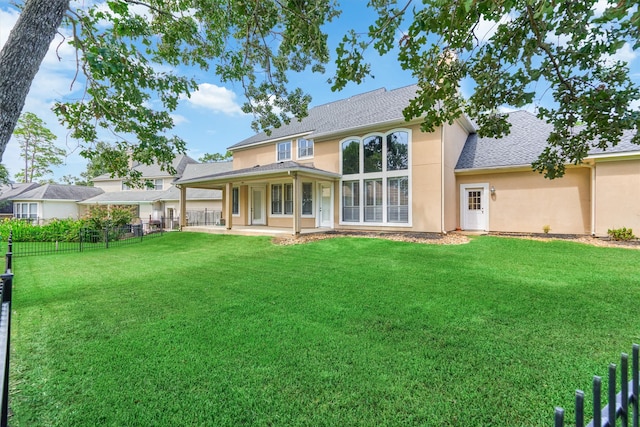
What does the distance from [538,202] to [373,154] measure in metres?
7.33

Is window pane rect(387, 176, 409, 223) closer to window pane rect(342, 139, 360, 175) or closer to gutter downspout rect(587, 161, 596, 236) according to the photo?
window pane rect(342, 139, 360, 175)

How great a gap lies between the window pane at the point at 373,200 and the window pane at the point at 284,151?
20.9 ft

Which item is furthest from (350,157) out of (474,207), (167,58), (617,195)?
(617,195)

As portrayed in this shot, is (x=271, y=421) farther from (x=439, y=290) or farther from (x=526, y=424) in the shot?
(x=439, y=290)

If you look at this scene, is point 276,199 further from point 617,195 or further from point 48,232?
point 617,195

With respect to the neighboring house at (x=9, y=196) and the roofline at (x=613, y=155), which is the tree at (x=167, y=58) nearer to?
the roofline at (x=613, y=155)

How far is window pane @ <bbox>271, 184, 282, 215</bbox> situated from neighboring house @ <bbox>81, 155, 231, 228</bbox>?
9264mm

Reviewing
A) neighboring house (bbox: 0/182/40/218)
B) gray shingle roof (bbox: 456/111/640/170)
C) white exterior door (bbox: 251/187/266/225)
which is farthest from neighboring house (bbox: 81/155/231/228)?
gray shingle roof (bbox: 456/111/640/170)

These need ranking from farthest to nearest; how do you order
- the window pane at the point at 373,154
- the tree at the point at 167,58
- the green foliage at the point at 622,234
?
the window pane at the point at 373,154
the green foliage at the point at 622,234
the tree at the point at 167,58

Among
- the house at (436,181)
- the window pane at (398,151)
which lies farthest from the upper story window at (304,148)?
the window pane at (398,151)

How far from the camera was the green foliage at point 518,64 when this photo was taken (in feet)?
10.6

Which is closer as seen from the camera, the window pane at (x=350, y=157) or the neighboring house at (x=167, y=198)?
the window pane at (x=350, y=157)

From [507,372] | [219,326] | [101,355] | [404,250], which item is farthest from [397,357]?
[404,250]

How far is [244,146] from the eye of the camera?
20406mm
